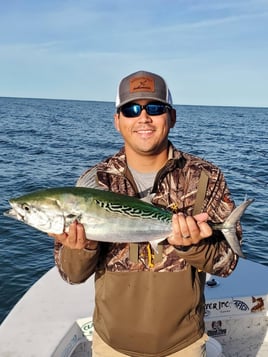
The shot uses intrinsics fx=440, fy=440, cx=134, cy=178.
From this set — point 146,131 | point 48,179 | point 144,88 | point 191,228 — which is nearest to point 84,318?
point 191,228

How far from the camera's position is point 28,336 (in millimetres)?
4996

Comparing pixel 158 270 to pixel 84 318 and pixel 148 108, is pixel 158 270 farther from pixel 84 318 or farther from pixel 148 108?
pixel 84 318

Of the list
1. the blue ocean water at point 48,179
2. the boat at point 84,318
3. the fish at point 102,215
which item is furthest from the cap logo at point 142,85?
the blue ocean water at point 48,179

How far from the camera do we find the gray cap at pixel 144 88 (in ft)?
11.7

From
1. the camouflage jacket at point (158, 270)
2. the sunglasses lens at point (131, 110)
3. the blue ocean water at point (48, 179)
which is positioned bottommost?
the blue ocean water at point (48, 179)

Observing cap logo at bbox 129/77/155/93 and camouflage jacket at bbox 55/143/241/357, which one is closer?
camouflage jacket at bbox 55/143/241/357

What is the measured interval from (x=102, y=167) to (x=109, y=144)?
32.6 meters

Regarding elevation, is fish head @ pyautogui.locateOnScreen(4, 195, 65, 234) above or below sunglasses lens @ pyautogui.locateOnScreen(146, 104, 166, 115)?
below

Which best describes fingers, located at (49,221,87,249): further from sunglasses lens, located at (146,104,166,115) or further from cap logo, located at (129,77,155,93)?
cap logo, located at (129,77,155,93)

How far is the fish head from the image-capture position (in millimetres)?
3289

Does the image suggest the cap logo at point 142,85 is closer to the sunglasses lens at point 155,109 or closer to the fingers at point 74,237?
the sunglasses lens at point 155,109

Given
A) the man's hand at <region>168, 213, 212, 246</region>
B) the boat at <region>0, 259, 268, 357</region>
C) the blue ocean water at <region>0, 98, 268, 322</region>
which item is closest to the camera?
the man's hand at <region>168, 213, 212, 246</region>

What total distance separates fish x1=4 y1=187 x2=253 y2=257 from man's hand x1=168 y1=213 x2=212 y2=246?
0.18 meters

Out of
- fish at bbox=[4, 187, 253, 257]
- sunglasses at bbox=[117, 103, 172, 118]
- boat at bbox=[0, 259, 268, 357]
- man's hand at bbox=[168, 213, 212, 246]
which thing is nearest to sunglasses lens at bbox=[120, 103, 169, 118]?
sunglasses at bbox=[117, 103, 172, 118]
